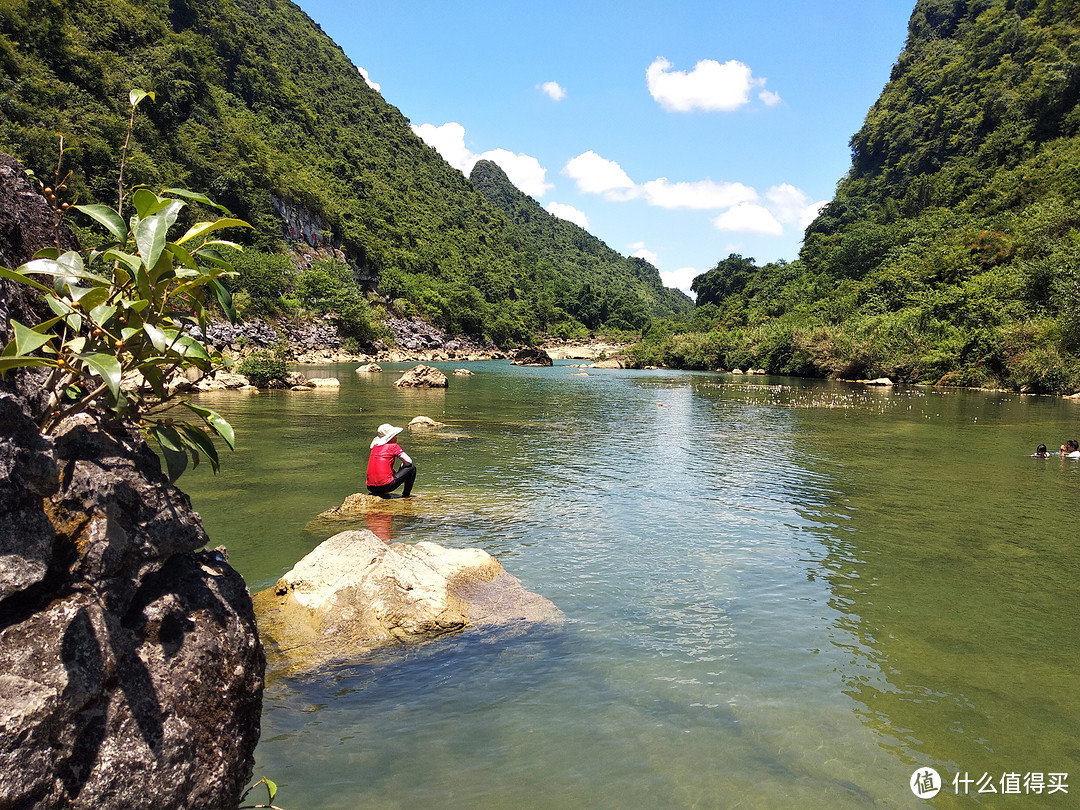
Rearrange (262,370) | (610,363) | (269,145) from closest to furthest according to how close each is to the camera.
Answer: (262,370) → (610,363) → (269,145)

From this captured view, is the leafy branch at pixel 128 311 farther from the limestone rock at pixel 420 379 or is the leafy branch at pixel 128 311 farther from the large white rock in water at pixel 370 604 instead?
the limestone rock at pixel 420 379

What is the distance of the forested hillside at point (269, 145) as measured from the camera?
61.8 meters

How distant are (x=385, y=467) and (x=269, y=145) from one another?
109 m

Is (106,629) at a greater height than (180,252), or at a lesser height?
lesser

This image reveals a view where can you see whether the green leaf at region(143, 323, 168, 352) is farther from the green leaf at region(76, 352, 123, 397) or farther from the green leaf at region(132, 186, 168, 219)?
the green leaf at region(132, 186, 168, 219)

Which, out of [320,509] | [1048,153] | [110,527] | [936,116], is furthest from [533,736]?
[936,116]

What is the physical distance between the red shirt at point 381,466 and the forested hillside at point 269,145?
24386mm

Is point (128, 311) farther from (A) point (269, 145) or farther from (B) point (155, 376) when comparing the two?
(A) point (269, 145)

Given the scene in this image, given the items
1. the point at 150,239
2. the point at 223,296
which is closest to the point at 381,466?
the point at 223,296

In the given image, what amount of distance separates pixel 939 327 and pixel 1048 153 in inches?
1311

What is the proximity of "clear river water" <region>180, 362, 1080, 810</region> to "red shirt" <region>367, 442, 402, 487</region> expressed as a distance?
3.34 feet

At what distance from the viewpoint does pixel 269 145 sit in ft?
335

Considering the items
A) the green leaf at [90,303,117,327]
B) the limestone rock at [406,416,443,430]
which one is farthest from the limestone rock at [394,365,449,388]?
the green leaf at [90,303,117,327]

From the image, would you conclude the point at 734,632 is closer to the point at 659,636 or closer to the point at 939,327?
the point at 659,636
